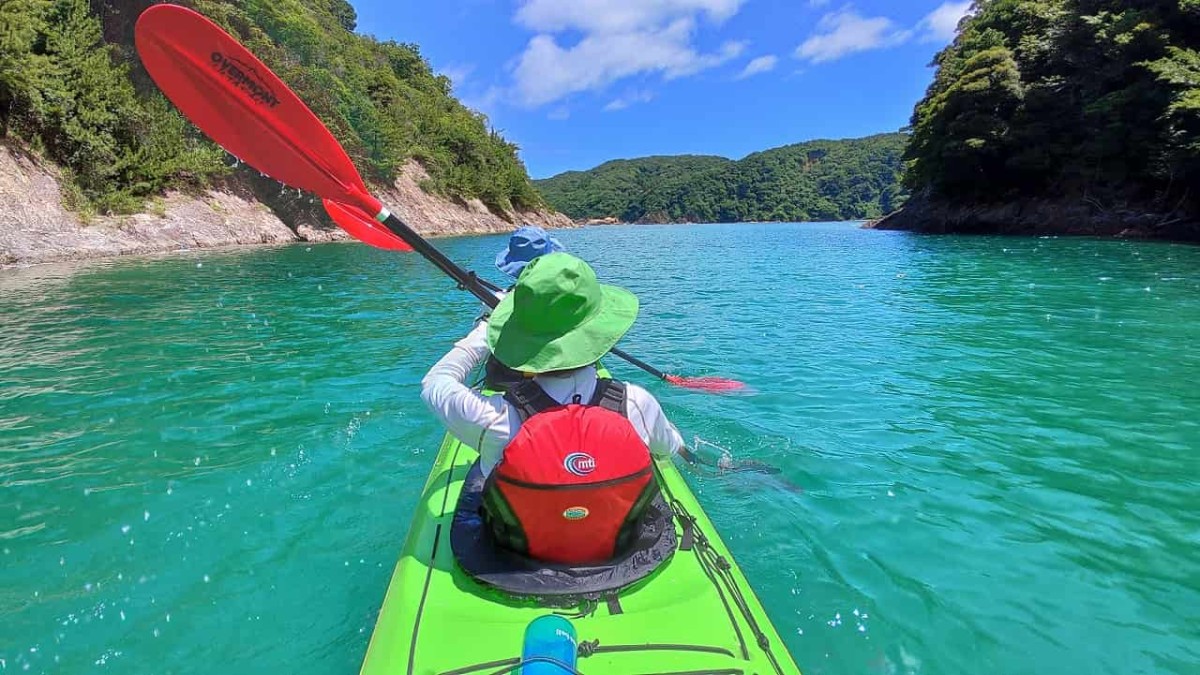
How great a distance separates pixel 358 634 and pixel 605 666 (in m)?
1.61

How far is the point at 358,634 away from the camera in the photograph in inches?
113

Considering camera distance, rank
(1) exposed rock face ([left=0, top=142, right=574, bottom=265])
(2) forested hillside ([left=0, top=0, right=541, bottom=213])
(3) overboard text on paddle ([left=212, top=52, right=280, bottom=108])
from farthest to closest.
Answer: (2) forested hillside ([left=0, top=0, right=541, bottom=213]) < (1) exposed rock face ([left=0, top=142, right=574, bottom=265]) < (3) overboard text on paddle ([left=212, top=52, right=280, bottom=108])

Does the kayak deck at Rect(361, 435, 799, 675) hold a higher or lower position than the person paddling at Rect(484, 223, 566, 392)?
lower

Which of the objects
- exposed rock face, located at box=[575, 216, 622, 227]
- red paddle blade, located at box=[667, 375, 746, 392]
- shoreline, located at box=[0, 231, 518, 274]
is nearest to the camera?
red paddle blade, located at box=[667, 375, 746, 392]

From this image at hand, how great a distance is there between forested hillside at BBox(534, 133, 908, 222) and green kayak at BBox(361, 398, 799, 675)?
127 metres

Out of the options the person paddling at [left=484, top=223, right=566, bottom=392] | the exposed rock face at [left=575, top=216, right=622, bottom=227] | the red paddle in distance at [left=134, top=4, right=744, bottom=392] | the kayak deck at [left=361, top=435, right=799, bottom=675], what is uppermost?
the exposed rock face at [left=575, top=216, right=622, bottom=227]

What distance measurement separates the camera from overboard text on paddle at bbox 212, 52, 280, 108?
442cm

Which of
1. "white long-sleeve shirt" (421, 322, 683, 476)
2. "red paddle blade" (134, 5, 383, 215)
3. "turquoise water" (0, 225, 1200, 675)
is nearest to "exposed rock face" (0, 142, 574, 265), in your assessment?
"turquoise water" (0, 225, 1200, 675)

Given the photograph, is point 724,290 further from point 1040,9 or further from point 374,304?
point 1040,9

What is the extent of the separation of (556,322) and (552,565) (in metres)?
0.85

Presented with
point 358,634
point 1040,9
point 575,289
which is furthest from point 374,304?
point 1040,9

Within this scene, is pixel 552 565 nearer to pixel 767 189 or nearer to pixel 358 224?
pixel 358 224

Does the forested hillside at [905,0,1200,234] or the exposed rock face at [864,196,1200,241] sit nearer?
the forested hillside at [905,0,1200,234]

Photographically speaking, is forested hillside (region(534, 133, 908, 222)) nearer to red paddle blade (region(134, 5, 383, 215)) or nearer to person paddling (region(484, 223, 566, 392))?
red paddle blade (region(134, 5, 383, 215))
